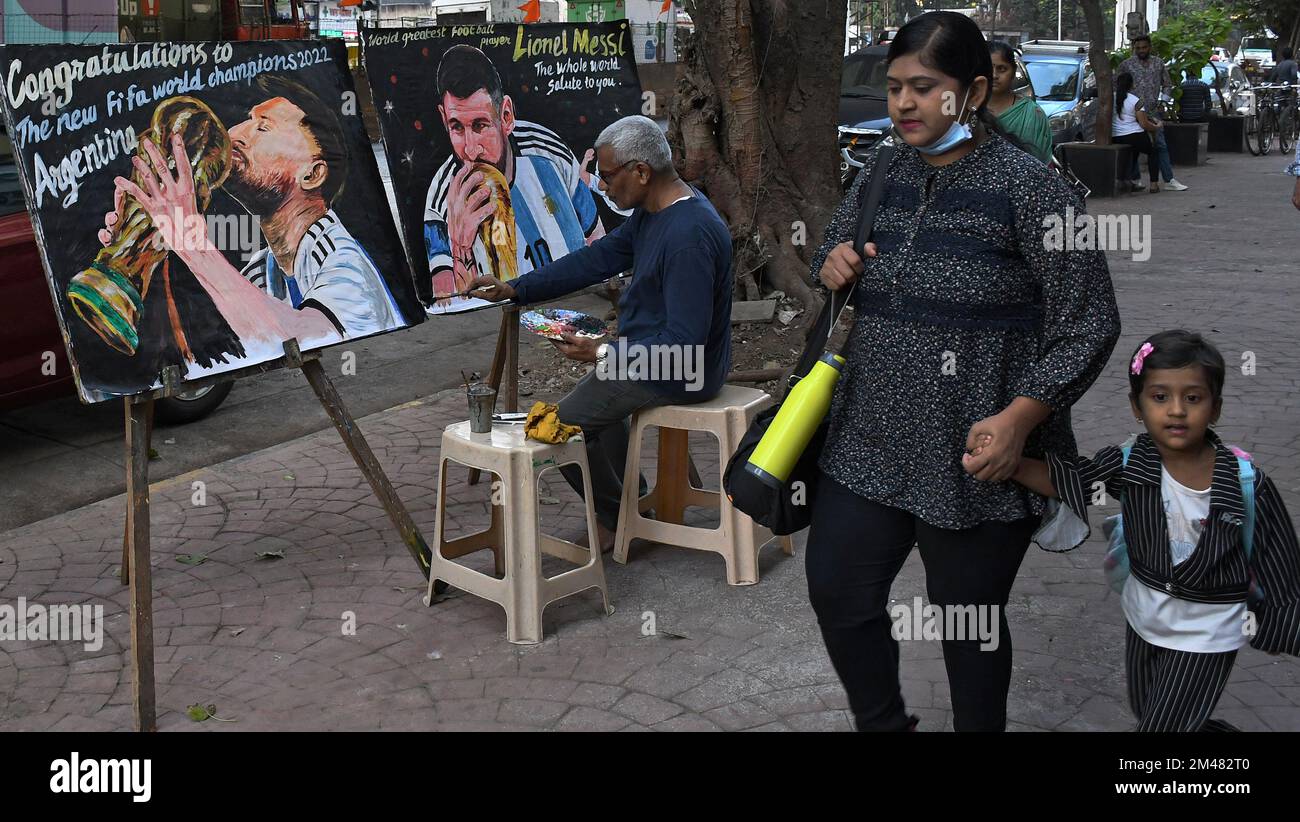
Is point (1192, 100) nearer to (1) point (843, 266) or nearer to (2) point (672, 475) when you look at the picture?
(2) point (672, 475)

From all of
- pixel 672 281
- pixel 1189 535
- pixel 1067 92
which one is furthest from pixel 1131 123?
A: pixel 1189 535

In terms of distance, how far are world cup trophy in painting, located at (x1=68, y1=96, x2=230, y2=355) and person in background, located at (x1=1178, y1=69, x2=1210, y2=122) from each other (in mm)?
17348

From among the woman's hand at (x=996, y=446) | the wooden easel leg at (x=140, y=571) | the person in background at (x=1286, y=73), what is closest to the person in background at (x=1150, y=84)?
the person in background at (x=1286, y=73)

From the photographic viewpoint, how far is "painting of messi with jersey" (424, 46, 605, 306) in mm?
5359

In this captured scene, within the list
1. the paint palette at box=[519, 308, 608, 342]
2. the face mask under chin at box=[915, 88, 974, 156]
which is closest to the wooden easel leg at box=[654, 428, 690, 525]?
the paint palette at box=[519, 308, 608, 342]

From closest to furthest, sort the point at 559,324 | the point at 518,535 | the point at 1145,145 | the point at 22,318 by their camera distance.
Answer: the point at 518,535 → the point at 559,324 → the point at 22,318 → the point at 1145,145

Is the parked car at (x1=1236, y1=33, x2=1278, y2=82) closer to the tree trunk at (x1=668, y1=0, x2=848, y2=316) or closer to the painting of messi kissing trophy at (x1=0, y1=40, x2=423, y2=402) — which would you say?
the tree trunk at (x1=668, y1=0, x2=848, y2=316)

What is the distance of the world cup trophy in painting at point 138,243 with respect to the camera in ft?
13.1

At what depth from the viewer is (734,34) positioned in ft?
25.3

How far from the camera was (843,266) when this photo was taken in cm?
280

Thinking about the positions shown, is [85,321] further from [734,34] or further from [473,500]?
[734,34]

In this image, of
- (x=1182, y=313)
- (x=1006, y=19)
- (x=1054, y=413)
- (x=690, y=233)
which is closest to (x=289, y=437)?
Answer: (x=690, y=233)

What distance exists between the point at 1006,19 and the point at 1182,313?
6096 cm
